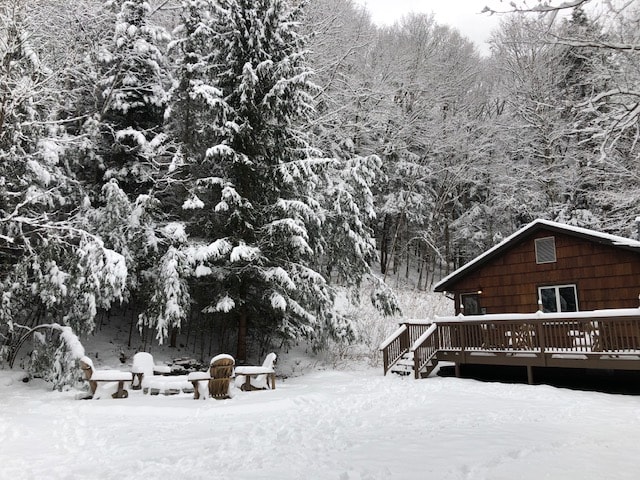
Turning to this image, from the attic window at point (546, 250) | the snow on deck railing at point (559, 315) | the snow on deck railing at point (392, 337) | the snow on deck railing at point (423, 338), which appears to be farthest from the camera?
the attic window at point (546, 250)

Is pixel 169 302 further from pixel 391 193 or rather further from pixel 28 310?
pixel 391 193

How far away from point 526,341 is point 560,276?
11.3ft

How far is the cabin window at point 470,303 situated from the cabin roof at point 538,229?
0.66m

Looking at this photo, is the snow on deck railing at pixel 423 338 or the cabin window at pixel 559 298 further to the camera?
the cabin window at pixel 559 298

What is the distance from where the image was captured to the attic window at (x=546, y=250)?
13547 millimetres

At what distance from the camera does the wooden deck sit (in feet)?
31.3

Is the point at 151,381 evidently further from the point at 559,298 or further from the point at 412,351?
the point at 559,298

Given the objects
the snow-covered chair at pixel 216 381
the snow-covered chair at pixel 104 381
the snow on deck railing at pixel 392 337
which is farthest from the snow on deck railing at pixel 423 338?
the snow-covered chair at pixel 104 381

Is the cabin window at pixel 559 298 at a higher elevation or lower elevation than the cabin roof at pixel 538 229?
lower

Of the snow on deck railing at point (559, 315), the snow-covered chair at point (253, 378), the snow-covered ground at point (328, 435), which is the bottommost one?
the snow-covered ground at point (328, 435)

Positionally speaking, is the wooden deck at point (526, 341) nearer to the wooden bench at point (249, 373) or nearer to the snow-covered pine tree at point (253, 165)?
the snow-covered pine tree at point (253, 165)

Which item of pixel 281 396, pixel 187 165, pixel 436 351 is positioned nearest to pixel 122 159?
pixel 187 165

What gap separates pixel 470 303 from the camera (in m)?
15.5

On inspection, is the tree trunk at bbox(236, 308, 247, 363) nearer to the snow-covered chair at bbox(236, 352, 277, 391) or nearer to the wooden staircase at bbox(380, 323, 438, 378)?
the snow-covered chair at bbox(236, 352, 277, 391)
